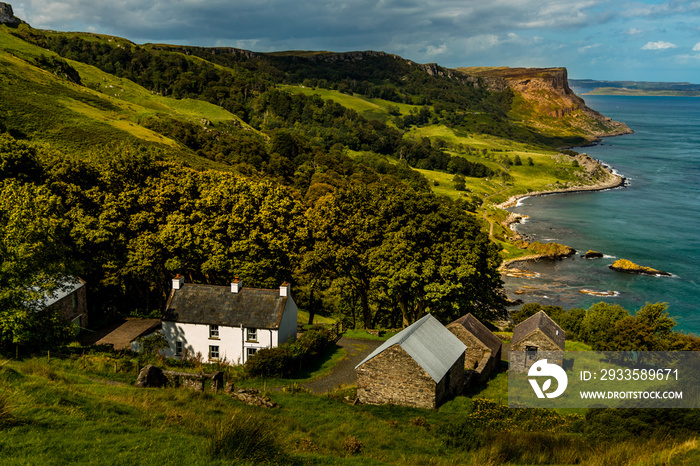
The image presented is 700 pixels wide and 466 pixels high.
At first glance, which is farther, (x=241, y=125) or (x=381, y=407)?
(x=241, y=125)

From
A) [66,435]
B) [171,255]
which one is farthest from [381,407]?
[171,255]

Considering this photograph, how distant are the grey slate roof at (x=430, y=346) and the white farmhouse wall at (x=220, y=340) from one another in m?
8.15

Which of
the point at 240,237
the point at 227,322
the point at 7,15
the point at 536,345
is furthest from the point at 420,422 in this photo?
the point at 7,15

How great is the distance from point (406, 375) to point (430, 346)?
275 cm

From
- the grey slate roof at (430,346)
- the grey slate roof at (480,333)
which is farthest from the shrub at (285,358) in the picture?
the grey slate roof at (480,333)

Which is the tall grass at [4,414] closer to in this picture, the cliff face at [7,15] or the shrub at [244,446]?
the shrub at [244,446]

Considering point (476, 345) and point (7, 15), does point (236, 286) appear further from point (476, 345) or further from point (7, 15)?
point (7, 15)

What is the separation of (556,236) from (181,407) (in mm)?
107823

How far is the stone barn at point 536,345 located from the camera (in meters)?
35.0

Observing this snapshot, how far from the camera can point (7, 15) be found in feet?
516

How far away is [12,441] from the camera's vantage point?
11.7 metres

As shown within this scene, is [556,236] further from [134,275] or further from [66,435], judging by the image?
[66,435]

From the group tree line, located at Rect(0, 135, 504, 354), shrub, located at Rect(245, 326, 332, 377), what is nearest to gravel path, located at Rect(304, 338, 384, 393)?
shrub, located at Rect(245, 326, 332, 377)

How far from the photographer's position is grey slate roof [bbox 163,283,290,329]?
107 feet
